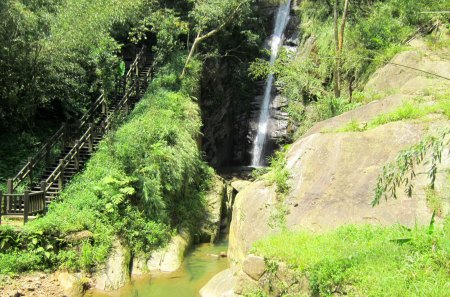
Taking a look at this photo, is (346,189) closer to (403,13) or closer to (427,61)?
(427,61)

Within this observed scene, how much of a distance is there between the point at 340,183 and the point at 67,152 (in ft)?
33.3

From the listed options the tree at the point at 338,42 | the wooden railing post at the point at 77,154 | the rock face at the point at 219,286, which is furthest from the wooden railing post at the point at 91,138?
the tree at the point at 338,42

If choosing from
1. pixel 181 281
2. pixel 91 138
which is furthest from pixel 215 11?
pixel 181 281

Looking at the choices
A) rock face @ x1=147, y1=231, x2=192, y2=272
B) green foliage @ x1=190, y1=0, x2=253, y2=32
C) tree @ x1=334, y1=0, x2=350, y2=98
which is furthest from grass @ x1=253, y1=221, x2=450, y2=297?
green foliage @ x1=190, y1=0, x2=253, y2=32

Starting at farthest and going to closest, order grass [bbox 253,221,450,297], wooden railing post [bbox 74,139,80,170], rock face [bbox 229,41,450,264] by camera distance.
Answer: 1. wooden railing post [bbox 74,139,80,170]
2. rock face [bbox 229,41,450,264]
3. grass [bbox 253,221,450,297]

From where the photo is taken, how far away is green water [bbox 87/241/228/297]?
33.3ft

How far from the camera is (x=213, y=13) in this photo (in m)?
20.0

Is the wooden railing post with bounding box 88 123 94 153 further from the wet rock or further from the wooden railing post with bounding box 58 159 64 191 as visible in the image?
the wet rock

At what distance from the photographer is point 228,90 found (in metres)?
24.1

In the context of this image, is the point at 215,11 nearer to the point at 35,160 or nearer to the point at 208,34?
the point at 208,34

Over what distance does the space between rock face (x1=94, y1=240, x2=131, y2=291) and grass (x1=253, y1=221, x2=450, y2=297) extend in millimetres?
4696

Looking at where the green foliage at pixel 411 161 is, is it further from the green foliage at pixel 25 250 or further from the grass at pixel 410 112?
the green foliage at pixel 25 250

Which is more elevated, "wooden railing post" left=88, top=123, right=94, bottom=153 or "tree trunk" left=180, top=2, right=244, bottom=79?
"tree trunk" left=180, top=2, right=244, bottom=79

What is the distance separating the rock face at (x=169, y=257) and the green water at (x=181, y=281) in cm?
22
